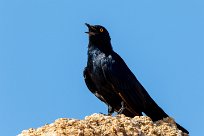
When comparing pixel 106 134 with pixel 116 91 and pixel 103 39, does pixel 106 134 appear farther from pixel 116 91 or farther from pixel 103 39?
pixel 103 39

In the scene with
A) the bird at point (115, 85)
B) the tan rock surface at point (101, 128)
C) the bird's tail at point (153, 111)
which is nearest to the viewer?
the tan rock surface at point (101, 128)

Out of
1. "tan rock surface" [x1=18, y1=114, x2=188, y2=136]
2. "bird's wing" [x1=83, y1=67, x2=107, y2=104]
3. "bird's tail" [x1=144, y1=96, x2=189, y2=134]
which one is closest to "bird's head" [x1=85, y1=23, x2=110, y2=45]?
Result: "bird's wing" [x1=83, y1=67, x2=107, y2=104]

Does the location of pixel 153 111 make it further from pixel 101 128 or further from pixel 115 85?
pixel 101 128

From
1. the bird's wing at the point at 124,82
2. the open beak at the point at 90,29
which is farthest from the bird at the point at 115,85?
the open beak at the point at 90,29

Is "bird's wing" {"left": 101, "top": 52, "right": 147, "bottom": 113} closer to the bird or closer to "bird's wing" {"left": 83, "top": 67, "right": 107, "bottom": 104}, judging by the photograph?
the bird

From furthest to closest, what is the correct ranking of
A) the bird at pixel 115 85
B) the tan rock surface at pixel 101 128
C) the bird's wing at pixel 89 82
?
the bird's wing at pixel 89 82
the bird at pixel 115 85
the tan rock surface at pixel 101 128

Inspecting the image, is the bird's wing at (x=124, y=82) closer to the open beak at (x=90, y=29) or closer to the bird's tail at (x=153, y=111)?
the bird's tail at (x=153, y=111)

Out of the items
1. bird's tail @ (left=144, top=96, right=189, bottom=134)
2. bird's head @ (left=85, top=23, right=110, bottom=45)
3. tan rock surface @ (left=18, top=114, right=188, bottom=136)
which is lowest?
tan rock surface @ (left=18, top=114, right=188, bottom=136)
